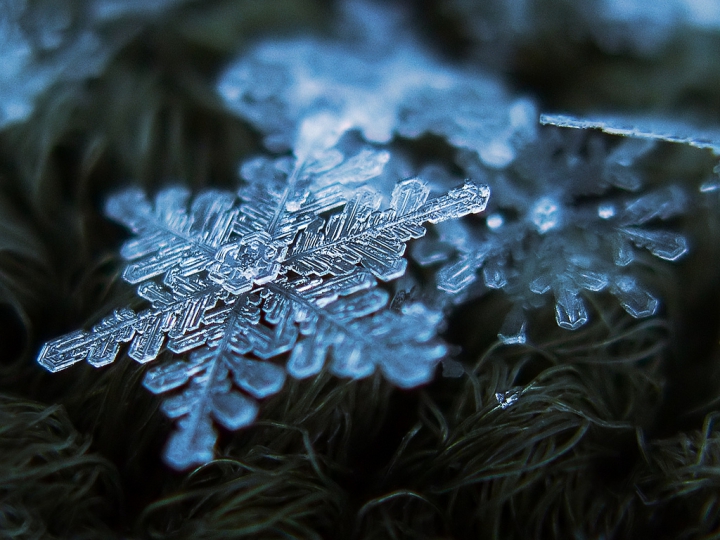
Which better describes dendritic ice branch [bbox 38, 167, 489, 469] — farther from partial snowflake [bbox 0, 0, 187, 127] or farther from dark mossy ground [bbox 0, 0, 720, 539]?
partial snowflake [bbox 0, 0, 187, 127]

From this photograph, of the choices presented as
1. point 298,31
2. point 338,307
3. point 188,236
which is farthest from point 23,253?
point 298,31

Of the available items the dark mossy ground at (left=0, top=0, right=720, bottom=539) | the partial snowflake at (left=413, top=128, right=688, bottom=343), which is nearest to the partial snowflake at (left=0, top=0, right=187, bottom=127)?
the dark mossy ground at (left=0, top=0, right=720, bottom=539)

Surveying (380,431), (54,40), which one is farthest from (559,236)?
(54,40)

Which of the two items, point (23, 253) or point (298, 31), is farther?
point (298, 31)

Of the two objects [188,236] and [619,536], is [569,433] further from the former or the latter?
[188,236]

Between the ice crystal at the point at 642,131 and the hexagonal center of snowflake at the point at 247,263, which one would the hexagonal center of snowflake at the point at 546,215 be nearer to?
the ice crystal at the point at 642,131

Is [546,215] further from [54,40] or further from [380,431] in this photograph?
[54,40]

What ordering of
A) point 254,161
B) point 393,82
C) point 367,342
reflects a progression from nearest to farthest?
1. point 367,342
2. point 254,161
3. point 393,82
